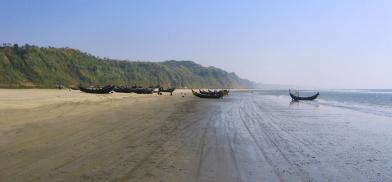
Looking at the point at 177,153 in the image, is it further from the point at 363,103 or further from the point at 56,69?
the point at 56,69

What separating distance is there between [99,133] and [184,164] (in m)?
5.88

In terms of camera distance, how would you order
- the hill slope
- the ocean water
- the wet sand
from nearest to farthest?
the wet sand < the ocean water < the hill slope

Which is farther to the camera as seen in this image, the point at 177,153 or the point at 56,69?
the point at 56,69

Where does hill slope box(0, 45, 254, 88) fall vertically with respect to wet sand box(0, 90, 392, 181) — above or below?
above

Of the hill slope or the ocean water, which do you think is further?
the hill slope

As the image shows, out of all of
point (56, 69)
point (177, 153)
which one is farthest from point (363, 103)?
point (56, 69)

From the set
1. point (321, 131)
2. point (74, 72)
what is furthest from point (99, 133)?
point (74, 72)

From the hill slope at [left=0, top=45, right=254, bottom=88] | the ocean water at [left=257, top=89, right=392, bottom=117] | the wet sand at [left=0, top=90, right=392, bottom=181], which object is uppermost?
the hill slope at [left=0, top=45, right=254, bottom=88]

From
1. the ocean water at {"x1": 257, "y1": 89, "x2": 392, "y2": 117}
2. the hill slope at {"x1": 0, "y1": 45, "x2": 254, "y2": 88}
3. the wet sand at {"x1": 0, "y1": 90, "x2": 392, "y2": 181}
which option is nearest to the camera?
the wet sand at {"x1": 0, "y1": 90, "x2": 392, "y2": 181}

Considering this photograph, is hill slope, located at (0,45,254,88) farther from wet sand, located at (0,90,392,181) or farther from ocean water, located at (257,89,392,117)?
wet sand, located at (0,90,392,181)

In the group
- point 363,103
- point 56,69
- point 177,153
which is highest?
point 56,69

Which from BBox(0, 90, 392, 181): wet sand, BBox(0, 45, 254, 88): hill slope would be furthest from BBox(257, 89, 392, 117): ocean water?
BBox(0, 45, 254, 88): hill slope

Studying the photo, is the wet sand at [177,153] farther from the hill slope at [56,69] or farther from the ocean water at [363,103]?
the hill slope at [56,69]

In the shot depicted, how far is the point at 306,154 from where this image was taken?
41.2 ft
